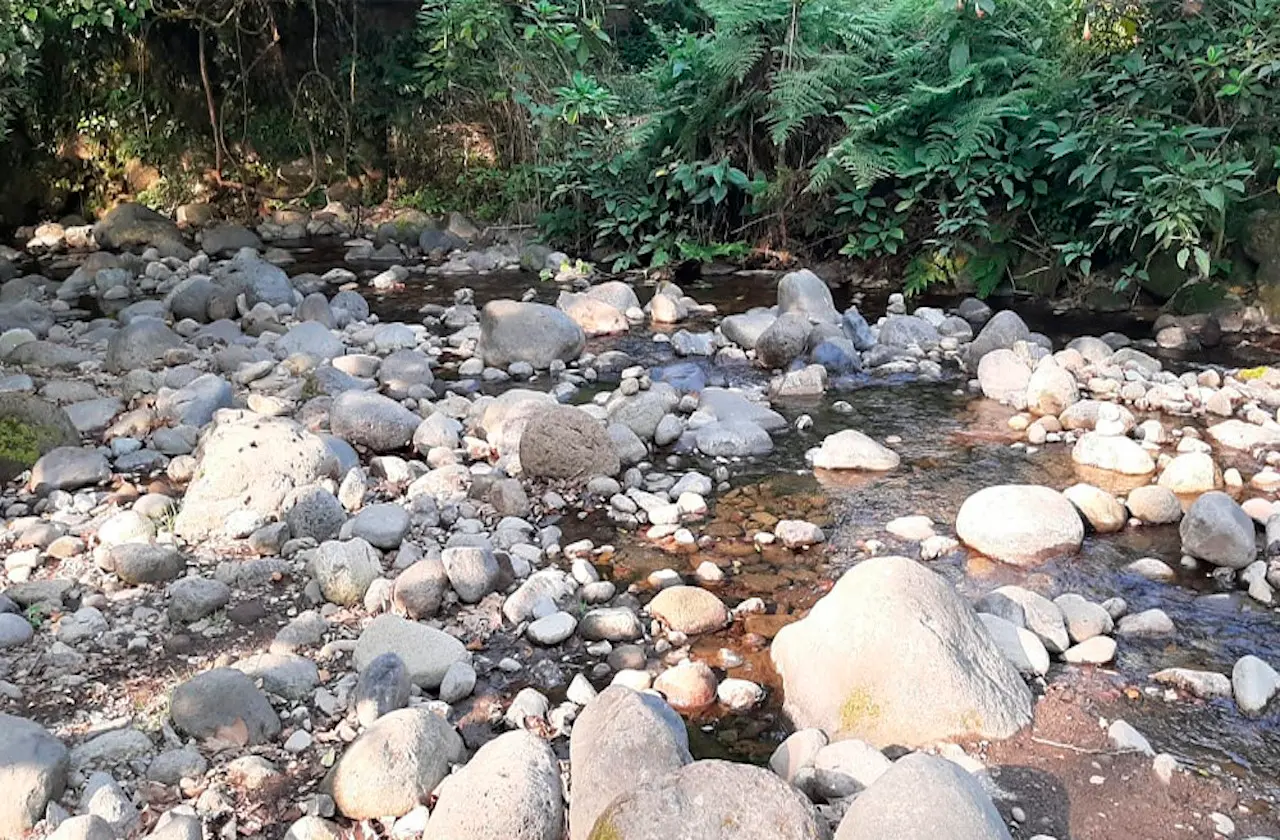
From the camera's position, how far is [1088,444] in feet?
15.4

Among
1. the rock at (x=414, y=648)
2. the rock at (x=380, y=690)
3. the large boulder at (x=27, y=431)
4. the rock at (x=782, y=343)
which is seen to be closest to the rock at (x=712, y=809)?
the rock at (x=380, y=690)

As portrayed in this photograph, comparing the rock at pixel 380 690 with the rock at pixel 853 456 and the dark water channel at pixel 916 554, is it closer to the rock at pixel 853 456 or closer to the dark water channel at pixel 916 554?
the dark water channel at pixel 916 554

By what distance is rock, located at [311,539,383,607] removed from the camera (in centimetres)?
347

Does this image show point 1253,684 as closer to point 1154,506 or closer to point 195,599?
point 1154,506

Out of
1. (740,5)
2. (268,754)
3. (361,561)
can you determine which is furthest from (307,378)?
(740,5)

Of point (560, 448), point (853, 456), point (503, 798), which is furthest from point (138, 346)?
point (503, 798)

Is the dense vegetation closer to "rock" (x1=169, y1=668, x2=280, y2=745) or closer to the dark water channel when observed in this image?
the dark water channel

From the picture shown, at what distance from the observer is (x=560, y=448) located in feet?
14.6

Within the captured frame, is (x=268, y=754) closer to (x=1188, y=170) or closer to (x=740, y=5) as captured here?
(x=1188, y=170)

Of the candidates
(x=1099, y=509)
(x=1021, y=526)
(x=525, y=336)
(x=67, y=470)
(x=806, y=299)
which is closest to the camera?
(x=1021, y=526)

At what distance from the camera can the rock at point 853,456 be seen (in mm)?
4676

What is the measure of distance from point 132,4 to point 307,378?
473 centimetres

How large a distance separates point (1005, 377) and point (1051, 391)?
0.38m

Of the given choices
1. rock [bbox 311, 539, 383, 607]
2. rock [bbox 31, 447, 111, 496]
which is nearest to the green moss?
rock [bbox 311, 539, 383, 607]
